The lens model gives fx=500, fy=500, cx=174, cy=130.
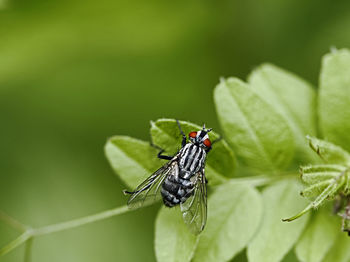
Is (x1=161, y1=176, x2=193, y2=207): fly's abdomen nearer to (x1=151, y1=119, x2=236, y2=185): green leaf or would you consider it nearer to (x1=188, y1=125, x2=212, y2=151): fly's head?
(x1=151, y1=119, x2=236, y2=185): green leaf

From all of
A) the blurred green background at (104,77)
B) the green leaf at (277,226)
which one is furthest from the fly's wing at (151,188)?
the blurred green background at (104,77)

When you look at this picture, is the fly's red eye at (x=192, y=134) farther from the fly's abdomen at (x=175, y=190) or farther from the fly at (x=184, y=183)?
the fly's abdomen at (x=175, y=190)

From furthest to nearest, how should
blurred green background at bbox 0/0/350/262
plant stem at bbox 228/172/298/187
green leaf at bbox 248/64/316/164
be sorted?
1. blurred green background at bbox 0/0/350/262
2. green leaf at bbox 248/64/316/164
3. plant stem at bbox 228/172/298/187

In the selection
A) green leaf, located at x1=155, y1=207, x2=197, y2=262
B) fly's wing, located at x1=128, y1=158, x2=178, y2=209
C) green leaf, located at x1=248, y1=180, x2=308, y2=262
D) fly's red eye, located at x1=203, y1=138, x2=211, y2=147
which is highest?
fly's red eye, located at x1=203, y1=138, x2=211, y2=147

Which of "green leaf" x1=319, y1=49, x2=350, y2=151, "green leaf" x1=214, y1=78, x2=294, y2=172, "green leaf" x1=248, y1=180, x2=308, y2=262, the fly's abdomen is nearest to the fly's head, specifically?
"green leaf" x1=214, y1=78, x2=294, y2=172

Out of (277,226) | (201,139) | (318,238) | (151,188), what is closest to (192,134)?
(201,139)

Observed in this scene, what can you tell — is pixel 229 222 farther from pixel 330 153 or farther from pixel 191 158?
pixel 330 153

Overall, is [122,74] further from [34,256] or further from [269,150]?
[269,150]
